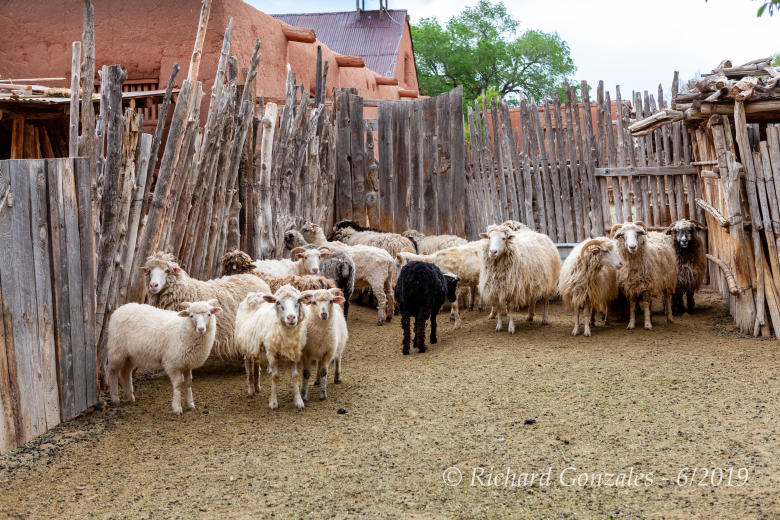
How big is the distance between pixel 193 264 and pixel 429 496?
4.49 meters

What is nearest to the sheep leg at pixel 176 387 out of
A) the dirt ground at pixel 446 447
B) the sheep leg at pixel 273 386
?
the dirt ground at pixel 446 447

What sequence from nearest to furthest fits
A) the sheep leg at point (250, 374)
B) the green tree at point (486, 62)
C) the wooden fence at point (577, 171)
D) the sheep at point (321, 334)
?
1. the sheep at point (321, 334)
2. the sheep leg at point (250, 374)
3. the wooden fence at point (577, 171)
4. the green tree at point (486, 62)

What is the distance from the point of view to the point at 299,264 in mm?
8930

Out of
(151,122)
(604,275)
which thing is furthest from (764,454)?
(151,122)

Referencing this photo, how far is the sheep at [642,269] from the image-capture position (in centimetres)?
895

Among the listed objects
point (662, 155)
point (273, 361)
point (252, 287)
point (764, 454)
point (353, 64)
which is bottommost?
point (764, 454)

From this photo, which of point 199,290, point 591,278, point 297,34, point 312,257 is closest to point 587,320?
point 591,278

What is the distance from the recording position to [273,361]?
614 cm

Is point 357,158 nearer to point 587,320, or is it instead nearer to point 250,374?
point 587,320

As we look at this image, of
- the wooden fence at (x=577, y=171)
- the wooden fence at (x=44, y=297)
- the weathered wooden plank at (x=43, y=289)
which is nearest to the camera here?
the wooden fence at (x=44, y=297)

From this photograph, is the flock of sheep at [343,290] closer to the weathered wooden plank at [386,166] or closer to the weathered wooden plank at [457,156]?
the weathered wooden plank at [386,166]

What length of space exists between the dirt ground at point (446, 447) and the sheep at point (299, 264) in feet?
4.96

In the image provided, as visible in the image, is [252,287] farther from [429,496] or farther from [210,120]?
[429,496]

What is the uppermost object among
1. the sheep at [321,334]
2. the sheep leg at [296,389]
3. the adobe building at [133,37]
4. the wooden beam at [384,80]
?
the wooden beam at [384,80]
